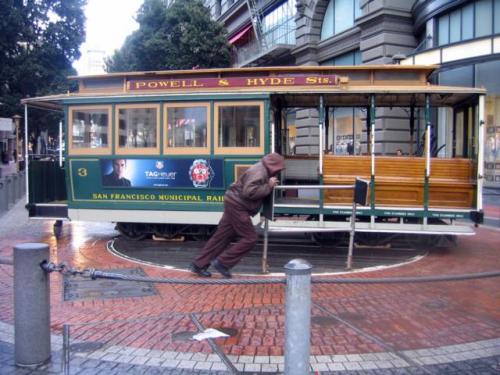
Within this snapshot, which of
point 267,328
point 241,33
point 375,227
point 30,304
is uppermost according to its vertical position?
point 241,33

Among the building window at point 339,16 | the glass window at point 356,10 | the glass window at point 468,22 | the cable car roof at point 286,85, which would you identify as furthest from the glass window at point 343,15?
the cable car roof at point 286,85

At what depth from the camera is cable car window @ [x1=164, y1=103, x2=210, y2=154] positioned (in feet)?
31.9

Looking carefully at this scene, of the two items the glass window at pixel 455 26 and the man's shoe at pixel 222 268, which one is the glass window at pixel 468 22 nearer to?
the glass window at pixel 455 26

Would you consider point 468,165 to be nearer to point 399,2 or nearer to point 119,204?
point 119,204

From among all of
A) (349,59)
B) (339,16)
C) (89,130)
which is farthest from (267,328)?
(339,16)

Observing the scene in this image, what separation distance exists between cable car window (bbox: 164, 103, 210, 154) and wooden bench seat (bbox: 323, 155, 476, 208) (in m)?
2.28

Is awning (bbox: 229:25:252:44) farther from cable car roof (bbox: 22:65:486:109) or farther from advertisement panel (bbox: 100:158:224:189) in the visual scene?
advertisement panel (bbox: 100:158:224:189)

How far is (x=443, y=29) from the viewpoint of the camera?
63.3 feet

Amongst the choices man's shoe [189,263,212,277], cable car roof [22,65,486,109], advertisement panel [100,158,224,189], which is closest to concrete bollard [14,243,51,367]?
man's shoe [189,263,212,277]

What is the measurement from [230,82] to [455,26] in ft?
40.8

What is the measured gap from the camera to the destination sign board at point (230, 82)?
9.45m

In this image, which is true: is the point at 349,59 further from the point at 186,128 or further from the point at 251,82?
the point at 186,128

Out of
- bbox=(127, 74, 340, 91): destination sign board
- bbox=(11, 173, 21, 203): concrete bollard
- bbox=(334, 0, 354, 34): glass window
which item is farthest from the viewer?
bbox=(334, 0, 354, 34): glass window

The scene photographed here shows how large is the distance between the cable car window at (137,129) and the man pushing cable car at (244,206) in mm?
3277
